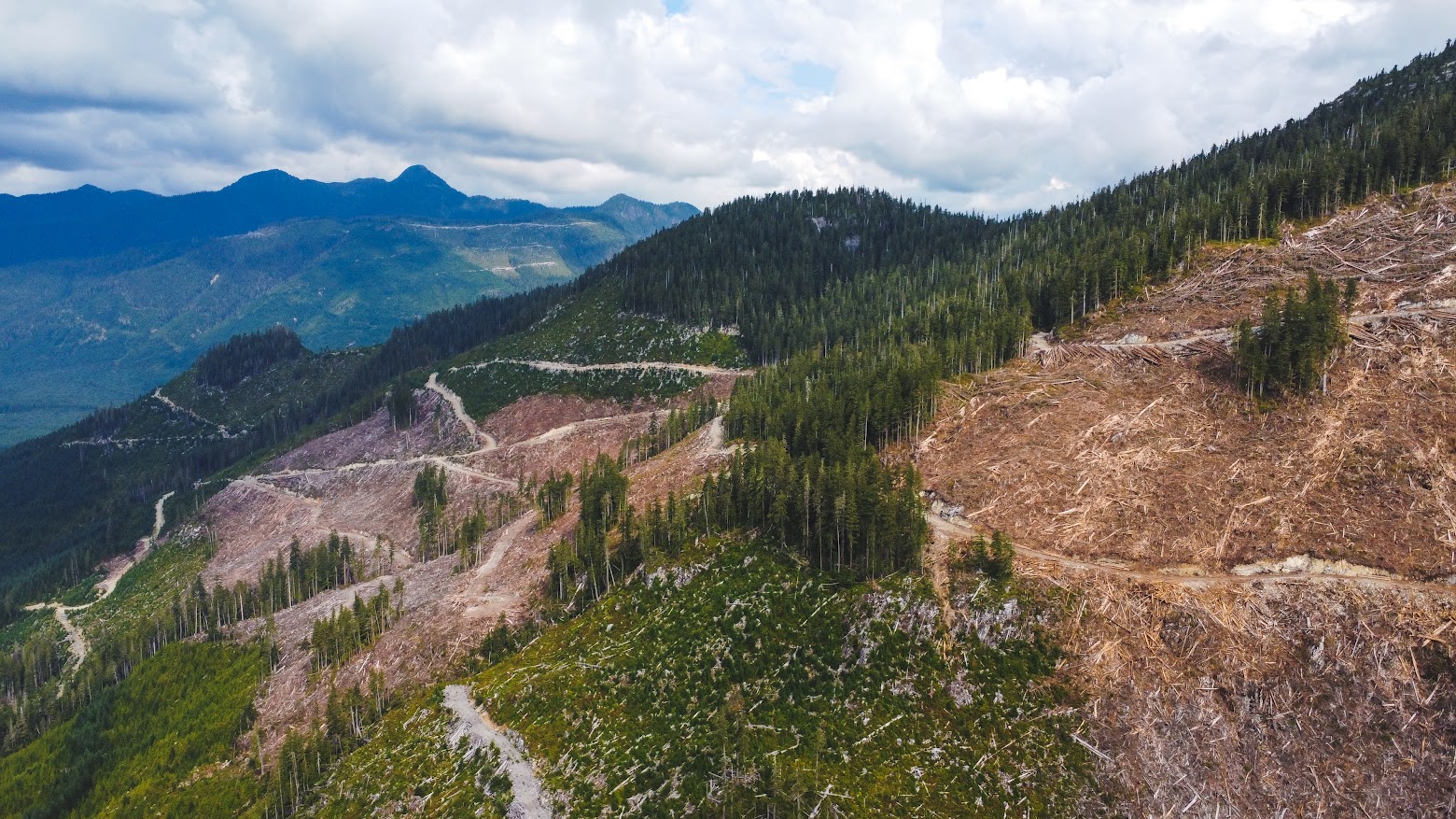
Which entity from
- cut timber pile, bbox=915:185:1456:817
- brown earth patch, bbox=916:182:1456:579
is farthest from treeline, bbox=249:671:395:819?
cut timber pile, bbox=915:185:1456:817

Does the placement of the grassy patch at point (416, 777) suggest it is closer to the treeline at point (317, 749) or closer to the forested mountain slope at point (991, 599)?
the forested mountain slope at point (991, 599)

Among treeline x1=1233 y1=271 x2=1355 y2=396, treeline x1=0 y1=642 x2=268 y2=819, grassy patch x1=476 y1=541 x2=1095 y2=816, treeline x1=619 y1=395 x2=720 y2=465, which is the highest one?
treeline x1=1233 y1=271 x2=1355 y2=396

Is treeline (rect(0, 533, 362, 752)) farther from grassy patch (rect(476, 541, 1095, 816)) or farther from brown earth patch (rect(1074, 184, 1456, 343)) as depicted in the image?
brown earth patch (rect(1074, 184, 1456, 343))

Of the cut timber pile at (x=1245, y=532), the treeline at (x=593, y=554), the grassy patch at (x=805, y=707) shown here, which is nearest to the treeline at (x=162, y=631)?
the treeline at (x=593, y=554)

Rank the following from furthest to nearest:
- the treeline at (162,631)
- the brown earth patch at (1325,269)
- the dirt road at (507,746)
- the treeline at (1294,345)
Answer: the treeline at (162,631), the brown earth patch at (1325,269), the treeline at (1294,345), the dirt road at (507,746)

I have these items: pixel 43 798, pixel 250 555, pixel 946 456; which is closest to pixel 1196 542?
pixel 946 456

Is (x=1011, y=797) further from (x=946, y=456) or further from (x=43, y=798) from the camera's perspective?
(x=43, y=798)
